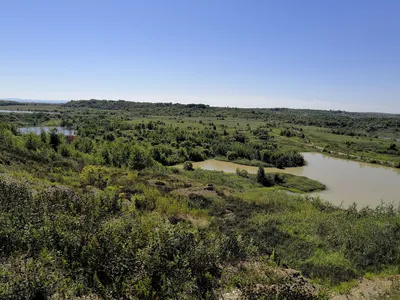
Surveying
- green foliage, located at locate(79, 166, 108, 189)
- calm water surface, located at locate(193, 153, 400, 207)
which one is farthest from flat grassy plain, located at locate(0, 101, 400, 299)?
calm water surface, located at locate(193, 153, 400, 207)

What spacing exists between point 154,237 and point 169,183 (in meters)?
17.8

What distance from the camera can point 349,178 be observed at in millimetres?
45188

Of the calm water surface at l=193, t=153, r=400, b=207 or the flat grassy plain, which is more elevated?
the flat grassy plain

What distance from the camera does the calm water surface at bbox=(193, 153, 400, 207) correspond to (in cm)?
3481

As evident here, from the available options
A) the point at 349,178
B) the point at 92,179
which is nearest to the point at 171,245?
the point at 92,179

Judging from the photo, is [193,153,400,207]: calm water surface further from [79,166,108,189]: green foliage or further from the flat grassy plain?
[79,166,108,189]: green foliage

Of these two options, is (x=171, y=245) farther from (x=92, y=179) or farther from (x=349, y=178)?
(x=349, y=178)

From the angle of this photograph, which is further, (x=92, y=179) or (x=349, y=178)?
(x=349, y=178)

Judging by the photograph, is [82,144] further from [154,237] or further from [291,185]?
[154,237]

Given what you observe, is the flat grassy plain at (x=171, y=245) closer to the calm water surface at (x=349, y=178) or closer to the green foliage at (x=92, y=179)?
the green foliage at (x=92, y=179)

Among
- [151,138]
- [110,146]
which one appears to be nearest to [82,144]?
[110,146]

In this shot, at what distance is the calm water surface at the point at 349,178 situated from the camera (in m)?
34.8

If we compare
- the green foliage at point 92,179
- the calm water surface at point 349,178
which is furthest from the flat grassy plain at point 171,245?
the calm water surface at point 349,178

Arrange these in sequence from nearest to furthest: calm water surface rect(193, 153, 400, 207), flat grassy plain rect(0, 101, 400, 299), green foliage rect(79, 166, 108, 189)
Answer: flat grassy plain rect(0, 101, 400, 299)
green foliage rect(79, 166, 108, 189)
calm water surface rect(193, 153, 400, 207)
